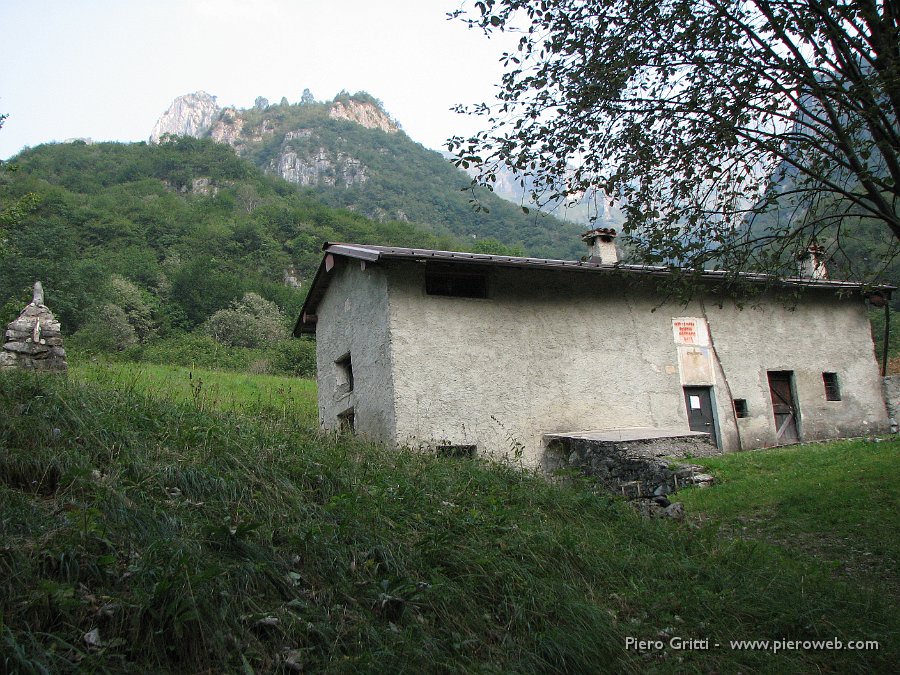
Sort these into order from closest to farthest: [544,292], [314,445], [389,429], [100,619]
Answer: [100,619]
[314,445]
[389,429]
[544,292]

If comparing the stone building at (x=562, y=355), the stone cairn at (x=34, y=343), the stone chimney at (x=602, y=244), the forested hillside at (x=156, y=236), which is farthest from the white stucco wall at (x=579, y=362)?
the forested hillside at (x=156, y=236)

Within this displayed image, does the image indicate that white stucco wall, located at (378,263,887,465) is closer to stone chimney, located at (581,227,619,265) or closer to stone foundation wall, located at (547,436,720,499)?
stone foundation wall, located at (547,436,720,499)

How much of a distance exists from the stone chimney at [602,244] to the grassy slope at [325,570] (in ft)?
29.4

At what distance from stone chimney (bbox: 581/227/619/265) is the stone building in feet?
0.12

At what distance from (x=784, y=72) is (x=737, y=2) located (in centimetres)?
87

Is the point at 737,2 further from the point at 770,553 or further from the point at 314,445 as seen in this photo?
the point at 314,445

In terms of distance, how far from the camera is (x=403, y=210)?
7038 cm

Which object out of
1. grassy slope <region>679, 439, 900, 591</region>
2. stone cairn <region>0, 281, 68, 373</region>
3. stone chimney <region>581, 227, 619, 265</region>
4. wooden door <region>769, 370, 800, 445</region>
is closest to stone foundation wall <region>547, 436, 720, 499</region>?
grassy slope <region>679, 439, 900, 591</region>

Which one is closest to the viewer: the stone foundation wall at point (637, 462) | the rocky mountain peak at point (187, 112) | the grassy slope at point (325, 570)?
the grassy slope at point (325, 570)

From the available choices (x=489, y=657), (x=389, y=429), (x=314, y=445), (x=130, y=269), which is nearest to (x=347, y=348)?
(x=389, y=429)

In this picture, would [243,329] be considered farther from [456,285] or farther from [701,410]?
[701,410]

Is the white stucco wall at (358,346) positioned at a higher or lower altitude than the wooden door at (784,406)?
higher

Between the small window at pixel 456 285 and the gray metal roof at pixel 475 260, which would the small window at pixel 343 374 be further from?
the small window at pixel 456 285

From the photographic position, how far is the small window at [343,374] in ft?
46.4
